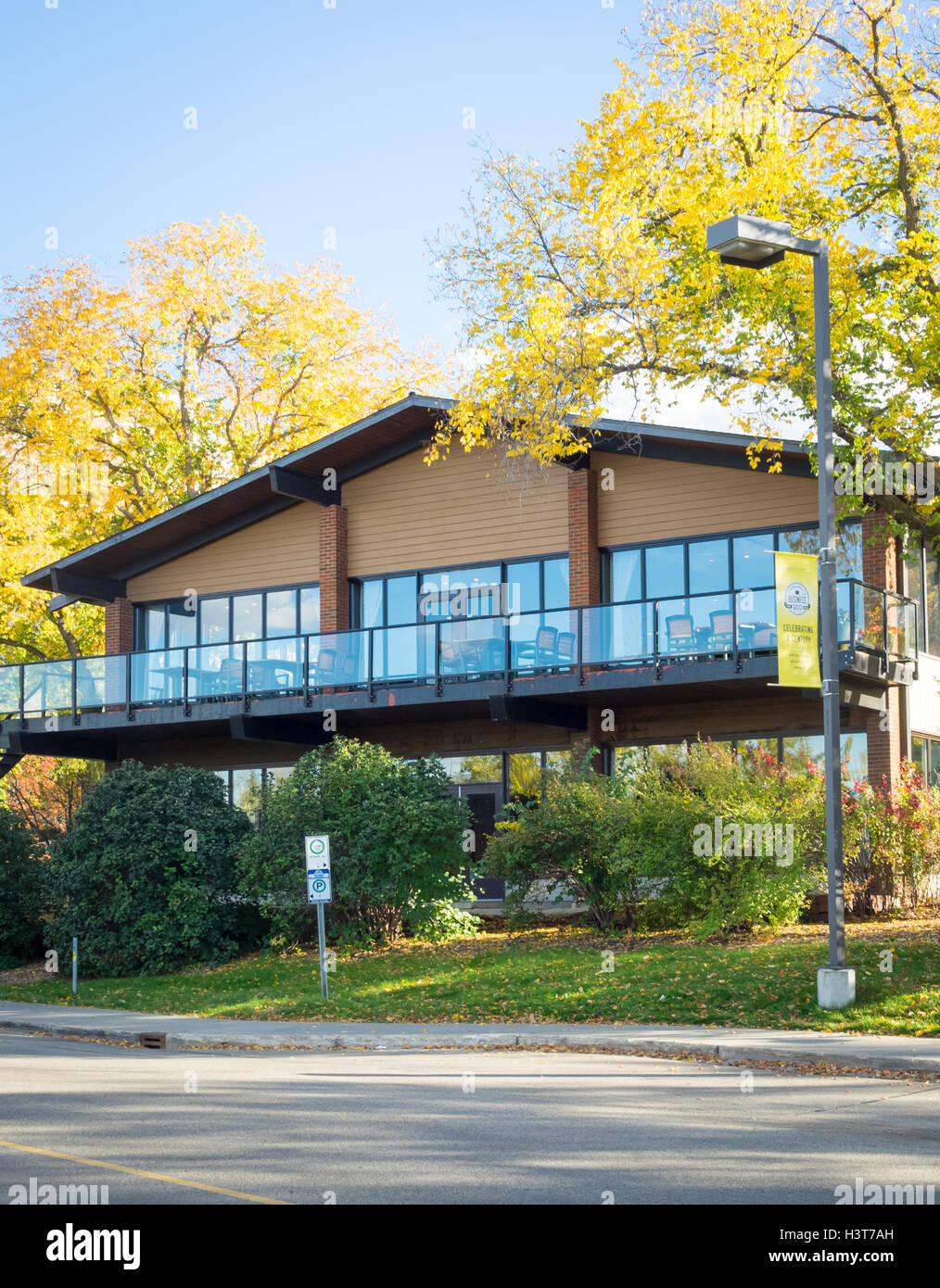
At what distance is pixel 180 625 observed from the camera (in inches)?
1216

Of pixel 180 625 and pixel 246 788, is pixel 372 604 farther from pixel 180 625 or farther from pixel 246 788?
pixel 180 625

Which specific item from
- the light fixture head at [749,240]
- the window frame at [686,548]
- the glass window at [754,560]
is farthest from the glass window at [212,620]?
the light fixture head at [749,240]

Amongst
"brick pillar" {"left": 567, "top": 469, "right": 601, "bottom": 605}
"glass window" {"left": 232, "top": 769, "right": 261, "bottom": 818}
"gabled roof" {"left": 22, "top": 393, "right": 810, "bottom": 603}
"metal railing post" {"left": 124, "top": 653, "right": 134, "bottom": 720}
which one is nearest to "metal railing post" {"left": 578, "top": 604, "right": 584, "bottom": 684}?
"brick pillar" {"left": 567, "top": 469, "right": 601, "bottom": 605}

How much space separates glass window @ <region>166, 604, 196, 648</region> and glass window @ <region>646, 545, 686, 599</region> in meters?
10.9

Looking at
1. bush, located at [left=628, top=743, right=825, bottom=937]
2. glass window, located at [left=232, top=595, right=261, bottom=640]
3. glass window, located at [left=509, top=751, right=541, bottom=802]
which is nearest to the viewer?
bush, located at [left=628, top=743, right=825, bottom=937]

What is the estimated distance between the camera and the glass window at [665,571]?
24703mm

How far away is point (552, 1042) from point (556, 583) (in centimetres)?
1298

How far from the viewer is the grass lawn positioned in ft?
A: 47.6

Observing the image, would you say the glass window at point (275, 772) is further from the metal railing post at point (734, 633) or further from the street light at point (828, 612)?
the street light at point (828, 612)

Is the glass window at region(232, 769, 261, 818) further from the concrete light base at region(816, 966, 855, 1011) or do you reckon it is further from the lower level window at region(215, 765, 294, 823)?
the concrete light base at region(816, 966, 855, 1011)

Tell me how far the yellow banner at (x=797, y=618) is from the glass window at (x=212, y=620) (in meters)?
17.0

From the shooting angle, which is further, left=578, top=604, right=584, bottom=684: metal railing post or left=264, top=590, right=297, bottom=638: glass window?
left=264, top=590, right=297, bottom=638: glass window

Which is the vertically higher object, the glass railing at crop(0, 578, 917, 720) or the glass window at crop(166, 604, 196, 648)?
the glass window at crop(166, 604, 196, 648)

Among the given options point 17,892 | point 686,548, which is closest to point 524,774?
point 686,548
